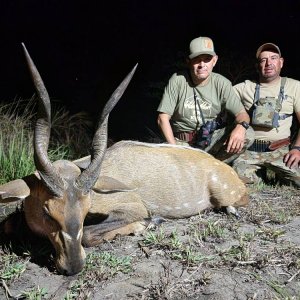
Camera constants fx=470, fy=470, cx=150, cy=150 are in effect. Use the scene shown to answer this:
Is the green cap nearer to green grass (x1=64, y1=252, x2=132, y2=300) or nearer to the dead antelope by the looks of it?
the dead antelope

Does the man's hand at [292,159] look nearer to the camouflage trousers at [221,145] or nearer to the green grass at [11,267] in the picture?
the camouflage trousers at [221,145]

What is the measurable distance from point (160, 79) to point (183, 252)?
7.39 metres

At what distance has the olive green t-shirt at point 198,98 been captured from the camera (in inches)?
251

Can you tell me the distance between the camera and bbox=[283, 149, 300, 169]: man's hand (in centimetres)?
636

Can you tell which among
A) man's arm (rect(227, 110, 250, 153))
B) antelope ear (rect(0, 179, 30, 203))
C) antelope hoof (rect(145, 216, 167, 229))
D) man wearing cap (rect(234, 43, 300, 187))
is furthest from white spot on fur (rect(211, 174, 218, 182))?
antelope ear (rect(0, 179, 30, 203))

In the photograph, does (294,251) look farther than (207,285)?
Yes

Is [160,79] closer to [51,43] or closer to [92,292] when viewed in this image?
[51,43]

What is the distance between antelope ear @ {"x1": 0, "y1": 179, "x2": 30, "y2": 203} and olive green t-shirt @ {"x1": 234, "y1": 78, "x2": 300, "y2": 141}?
3900mm

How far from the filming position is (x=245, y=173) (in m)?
6.73

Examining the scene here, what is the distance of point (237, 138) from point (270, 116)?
2.77ft

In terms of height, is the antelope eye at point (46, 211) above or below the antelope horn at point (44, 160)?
below

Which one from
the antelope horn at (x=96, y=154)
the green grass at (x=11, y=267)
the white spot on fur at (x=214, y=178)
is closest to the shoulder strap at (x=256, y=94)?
the white spot on fur at (x=214, y=178)

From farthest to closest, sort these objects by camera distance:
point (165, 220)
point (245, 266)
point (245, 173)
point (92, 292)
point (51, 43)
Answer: point (51, 43) < point (245, 173) < point (165, 220) < point (245, 266) < point (92, 292)

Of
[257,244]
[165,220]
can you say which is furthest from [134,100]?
[257,244]
